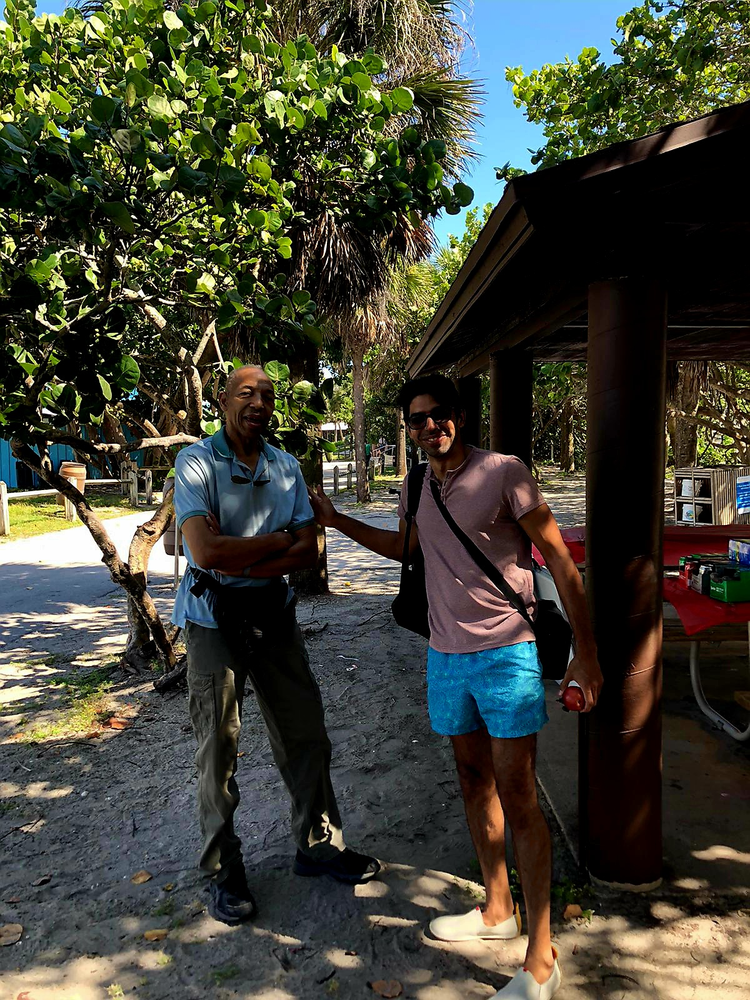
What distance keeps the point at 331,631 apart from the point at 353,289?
407cm

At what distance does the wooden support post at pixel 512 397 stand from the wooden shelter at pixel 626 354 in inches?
93.4

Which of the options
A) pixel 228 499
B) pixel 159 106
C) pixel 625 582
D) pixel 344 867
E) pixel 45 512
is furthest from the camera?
pixel 45 512

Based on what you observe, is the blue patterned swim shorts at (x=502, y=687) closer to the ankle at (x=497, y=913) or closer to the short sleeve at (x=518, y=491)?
the short sleeve at (x=518, y=491)

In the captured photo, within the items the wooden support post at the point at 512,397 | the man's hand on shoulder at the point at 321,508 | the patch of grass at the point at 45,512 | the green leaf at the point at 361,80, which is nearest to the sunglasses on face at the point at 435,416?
the man's hand on shoulder at the point at 321,508

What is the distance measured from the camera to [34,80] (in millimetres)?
4453

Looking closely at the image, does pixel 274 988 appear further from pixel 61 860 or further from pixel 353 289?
pixel 353 289

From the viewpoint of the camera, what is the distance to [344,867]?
3.14 metres

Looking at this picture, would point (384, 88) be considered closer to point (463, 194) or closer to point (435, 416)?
point (463, 194)

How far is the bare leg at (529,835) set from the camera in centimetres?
236

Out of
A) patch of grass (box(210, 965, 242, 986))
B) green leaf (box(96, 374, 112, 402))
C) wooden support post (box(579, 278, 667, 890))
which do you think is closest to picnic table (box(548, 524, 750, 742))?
wooden support post (box(579, 278, 667, 890))

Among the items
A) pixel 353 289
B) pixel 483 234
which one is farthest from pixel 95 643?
pixel 483 234

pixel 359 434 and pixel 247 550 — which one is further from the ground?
pixel 359 434

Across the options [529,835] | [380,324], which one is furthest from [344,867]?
[380,324]

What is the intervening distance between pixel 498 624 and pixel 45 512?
20008mm
